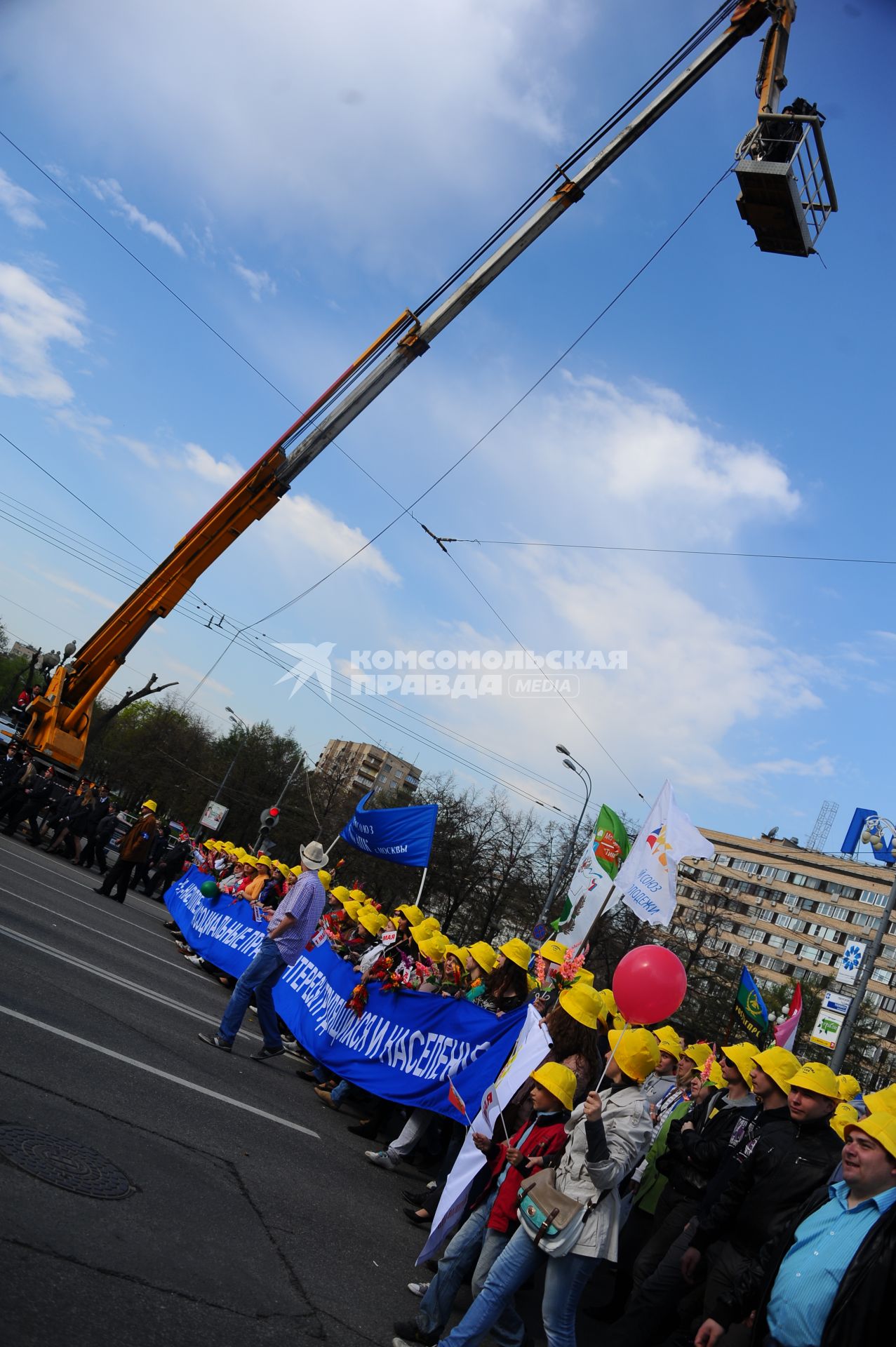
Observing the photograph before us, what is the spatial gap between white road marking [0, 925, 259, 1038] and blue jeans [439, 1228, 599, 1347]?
5.43 m

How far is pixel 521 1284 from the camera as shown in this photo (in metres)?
4.59

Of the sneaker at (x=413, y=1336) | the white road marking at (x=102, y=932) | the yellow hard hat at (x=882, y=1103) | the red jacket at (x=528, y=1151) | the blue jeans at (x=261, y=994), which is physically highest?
the yellow hard hat at (x=882, y=1103)

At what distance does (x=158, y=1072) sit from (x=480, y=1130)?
8.18 feet

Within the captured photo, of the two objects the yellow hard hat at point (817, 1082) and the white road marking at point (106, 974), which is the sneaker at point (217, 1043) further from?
the yellow hard hat at point (817, 1082)

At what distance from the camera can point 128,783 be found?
2972 inches

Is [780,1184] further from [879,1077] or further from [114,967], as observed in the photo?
[879,1077]

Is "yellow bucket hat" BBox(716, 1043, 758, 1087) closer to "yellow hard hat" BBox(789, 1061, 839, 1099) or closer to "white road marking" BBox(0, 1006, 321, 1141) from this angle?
"yellow hard hat" BBox(789, 1061, 839, 1099)

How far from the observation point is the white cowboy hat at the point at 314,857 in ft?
32.5

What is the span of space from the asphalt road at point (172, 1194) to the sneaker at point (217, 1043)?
99 mm

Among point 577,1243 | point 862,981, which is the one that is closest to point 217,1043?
point 577,1243

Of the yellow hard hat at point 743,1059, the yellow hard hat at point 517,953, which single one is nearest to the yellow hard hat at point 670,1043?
the yellow hard hat at point 517,953

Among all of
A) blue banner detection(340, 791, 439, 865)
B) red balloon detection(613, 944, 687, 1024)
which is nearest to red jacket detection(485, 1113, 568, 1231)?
red balloon detection(613, 944, 687, 1024)

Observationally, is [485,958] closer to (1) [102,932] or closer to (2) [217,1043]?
(2) [217,1043]

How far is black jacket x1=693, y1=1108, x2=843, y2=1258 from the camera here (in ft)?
16.2
